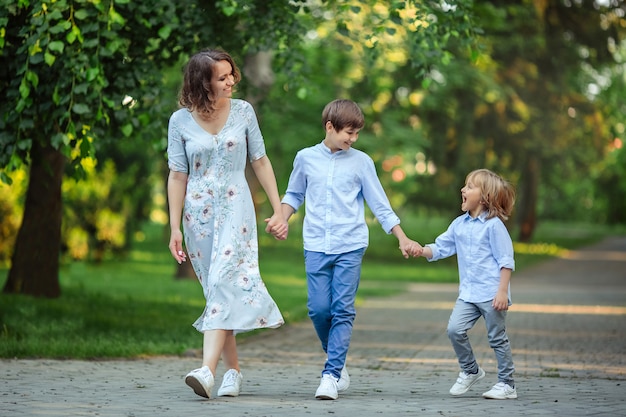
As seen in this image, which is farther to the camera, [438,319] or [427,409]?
[438,319]

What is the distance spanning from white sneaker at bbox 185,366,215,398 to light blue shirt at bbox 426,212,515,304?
1541 mm

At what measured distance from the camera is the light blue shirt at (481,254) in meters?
6.62

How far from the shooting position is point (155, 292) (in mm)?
17031

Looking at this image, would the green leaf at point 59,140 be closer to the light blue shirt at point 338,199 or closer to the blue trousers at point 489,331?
the light blue shirt at point 338,199

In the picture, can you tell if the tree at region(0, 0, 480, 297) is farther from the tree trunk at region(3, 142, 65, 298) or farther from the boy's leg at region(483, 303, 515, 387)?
the boy's leg at region(483, 303, 515, 387)

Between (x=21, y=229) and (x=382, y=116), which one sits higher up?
(x=382, y=116)

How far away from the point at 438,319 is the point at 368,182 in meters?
7.28

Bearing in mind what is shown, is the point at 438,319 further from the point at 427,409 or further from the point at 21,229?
the point at 427,409

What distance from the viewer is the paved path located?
6117 mm

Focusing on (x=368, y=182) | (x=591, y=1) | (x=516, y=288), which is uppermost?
(x=591, y=1)

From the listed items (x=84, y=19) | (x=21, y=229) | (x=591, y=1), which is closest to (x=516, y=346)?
(x=84, y=19)

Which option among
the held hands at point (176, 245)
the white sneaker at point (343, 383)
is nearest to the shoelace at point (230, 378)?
the white sneaker at point (343, 383)

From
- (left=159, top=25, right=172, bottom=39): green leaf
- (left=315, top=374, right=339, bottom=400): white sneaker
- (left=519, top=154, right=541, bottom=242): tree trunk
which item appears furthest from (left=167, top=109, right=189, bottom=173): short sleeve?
(left=519, top=154, right=541, bottom=242): tree trunk

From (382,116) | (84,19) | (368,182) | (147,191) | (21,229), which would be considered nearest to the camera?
(368,182)
